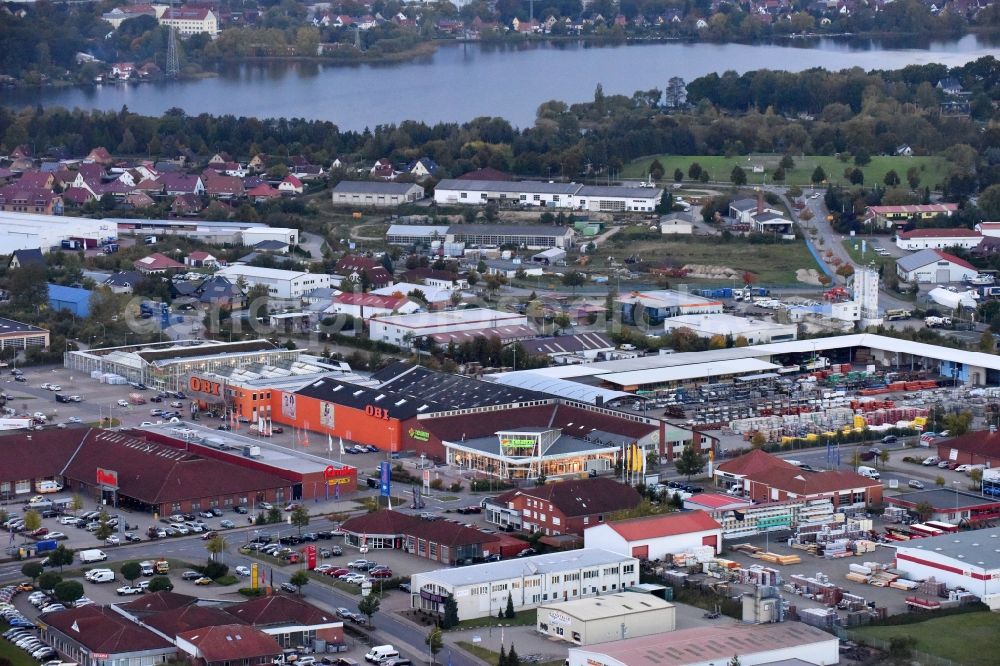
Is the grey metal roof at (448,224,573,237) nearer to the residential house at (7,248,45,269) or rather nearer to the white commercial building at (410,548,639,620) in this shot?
the residential house at (7,248,45,269)

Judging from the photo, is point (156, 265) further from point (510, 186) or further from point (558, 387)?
point (558, 387)

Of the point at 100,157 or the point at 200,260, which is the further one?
the point at 100,157

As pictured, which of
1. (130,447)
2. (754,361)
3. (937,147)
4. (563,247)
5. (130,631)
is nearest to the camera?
(130,631)

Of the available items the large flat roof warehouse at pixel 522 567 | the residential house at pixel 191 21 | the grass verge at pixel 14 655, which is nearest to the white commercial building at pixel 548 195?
the large flat roof warehouse at pixel 522 567

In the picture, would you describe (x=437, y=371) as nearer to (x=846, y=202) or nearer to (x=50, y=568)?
(x=50, y=568)

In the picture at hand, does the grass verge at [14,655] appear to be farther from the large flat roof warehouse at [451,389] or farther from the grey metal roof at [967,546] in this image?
the large flat roof warehouse at [451,389]

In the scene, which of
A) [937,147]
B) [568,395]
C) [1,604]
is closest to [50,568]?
[1,604]

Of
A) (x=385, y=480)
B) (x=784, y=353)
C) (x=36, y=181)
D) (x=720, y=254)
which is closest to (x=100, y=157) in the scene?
(x=36, y=181)
